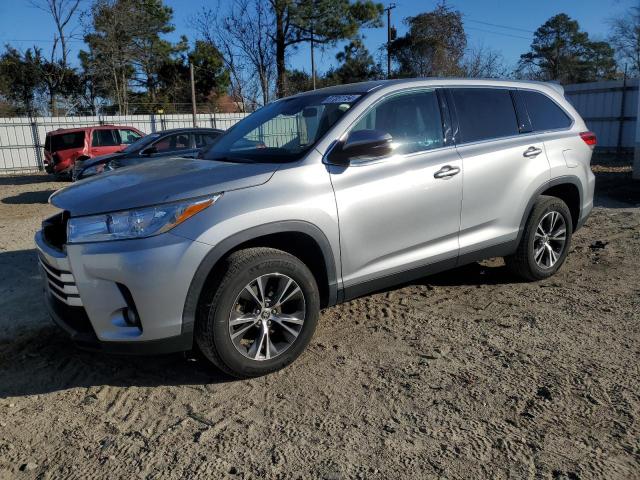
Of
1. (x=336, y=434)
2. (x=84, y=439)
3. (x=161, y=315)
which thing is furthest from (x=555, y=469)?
(x=84, y=439)

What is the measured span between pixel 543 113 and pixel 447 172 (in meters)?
1.61

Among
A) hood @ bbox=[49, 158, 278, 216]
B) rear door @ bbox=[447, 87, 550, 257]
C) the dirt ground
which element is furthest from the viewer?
rear door @ bbox=[447, 87, 550, 257]

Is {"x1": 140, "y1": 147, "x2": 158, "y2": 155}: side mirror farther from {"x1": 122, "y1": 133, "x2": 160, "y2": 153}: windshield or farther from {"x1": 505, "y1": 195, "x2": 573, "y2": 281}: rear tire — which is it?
{"x1": 505, "y1": 195, "x2": 573, "y2": 281}: rear tire

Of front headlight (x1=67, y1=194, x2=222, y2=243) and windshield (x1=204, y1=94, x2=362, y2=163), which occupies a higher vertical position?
windshield (x1=204, y1=94, x2=362, y2=163)

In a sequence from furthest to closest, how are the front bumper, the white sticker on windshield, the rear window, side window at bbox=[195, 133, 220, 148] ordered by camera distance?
1. the rear window
2. side window at bbox=[195, 133, 220, 148]
3. the white sticker on windshield
4. the front bumper

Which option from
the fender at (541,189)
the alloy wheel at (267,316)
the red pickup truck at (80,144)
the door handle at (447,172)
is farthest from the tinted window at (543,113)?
the red pickup truck at (80,144)

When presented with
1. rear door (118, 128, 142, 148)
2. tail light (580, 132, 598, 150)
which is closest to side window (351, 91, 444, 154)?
tail light (580, 132, 598, 150)

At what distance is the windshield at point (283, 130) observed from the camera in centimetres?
362

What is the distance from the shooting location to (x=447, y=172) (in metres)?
3.90

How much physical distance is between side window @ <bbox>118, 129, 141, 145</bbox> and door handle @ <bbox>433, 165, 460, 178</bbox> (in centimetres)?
1490

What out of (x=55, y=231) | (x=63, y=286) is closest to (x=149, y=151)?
(x=55, y=231)

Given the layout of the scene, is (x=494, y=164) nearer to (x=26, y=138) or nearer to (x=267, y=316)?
(x=267, y=316)

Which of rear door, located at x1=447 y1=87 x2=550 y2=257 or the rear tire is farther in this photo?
the rear tire

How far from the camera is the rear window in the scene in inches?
648
